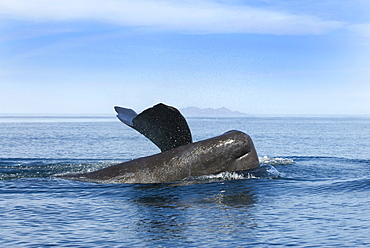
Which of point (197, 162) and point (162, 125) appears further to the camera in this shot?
point (197, 162)

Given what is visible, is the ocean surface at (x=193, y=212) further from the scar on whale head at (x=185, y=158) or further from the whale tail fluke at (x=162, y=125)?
the whale tail fluke at (x=162, y=125)

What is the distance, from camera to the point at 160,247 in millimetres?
6734

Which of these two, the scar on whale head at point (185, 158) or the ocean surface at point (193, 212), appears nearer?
the ocean surface at point (193, 212)

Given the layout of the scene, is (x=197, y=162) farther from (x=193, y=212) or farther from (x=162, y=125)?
(x=193, y=212)

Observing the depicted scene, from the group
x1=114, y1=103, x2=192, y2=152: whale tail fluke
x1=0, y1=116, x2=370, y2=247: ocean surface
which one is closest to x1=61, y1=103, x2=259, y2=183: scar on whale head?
x1=114, y1=103, x2=192, y2=152: whale tail fluke

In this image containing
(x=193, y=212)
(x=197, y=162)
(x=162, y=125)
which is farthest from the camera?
(x=197, y=162)

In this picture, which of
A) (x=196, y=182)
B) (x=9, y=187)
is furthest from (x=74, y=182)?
(x=196, y=182)

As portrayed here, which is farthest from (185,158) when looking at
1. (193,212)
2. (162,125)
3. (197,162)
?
(193,212)

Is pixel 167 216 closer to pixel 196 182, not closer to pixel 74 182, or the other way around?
pixel 196 182

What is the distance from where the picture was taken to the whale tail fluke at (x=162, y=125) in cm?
1116

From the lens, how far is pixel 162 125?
455 inches

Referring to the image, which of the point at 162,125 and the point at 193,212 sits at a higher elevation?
the point at 162,125

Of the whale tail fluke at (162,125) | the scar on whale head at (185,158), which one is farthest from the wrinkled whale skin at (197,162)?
the whale tail fluke at (162,125)

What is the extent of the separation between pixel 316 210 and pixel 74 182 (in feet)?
20.1
